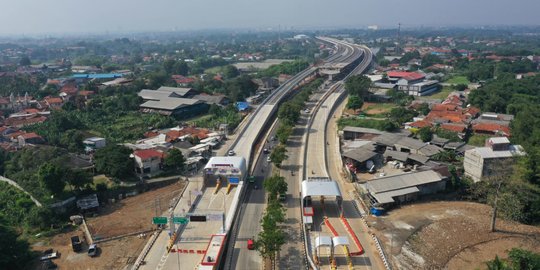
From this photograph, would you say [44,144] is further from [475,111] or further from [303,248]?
[475,111]

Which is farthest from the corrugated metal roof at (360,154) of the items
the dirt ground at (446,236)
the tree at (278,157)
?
the dirt ground at (446,236)

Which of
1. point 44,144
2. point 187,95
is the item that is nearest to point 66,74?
point 187,95

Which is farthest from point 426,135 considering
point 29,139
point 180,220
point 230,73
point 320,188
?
point 230,73

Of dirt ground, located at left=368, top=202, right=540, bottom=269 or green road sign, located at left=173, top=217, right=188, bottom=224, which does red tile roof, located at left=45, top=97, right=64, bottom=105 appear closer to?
green road sign, located at left=173, top=217, right=188, bottom=224

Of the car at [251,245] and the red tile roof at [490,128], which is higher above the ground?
the red tile roof at [490,128]

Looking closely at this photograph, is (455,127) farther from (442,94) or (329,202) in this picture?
(442,94)

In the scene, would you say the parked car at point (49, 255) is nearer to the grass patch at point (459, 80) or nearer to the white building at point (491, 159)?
the white building at point (491, 159)
